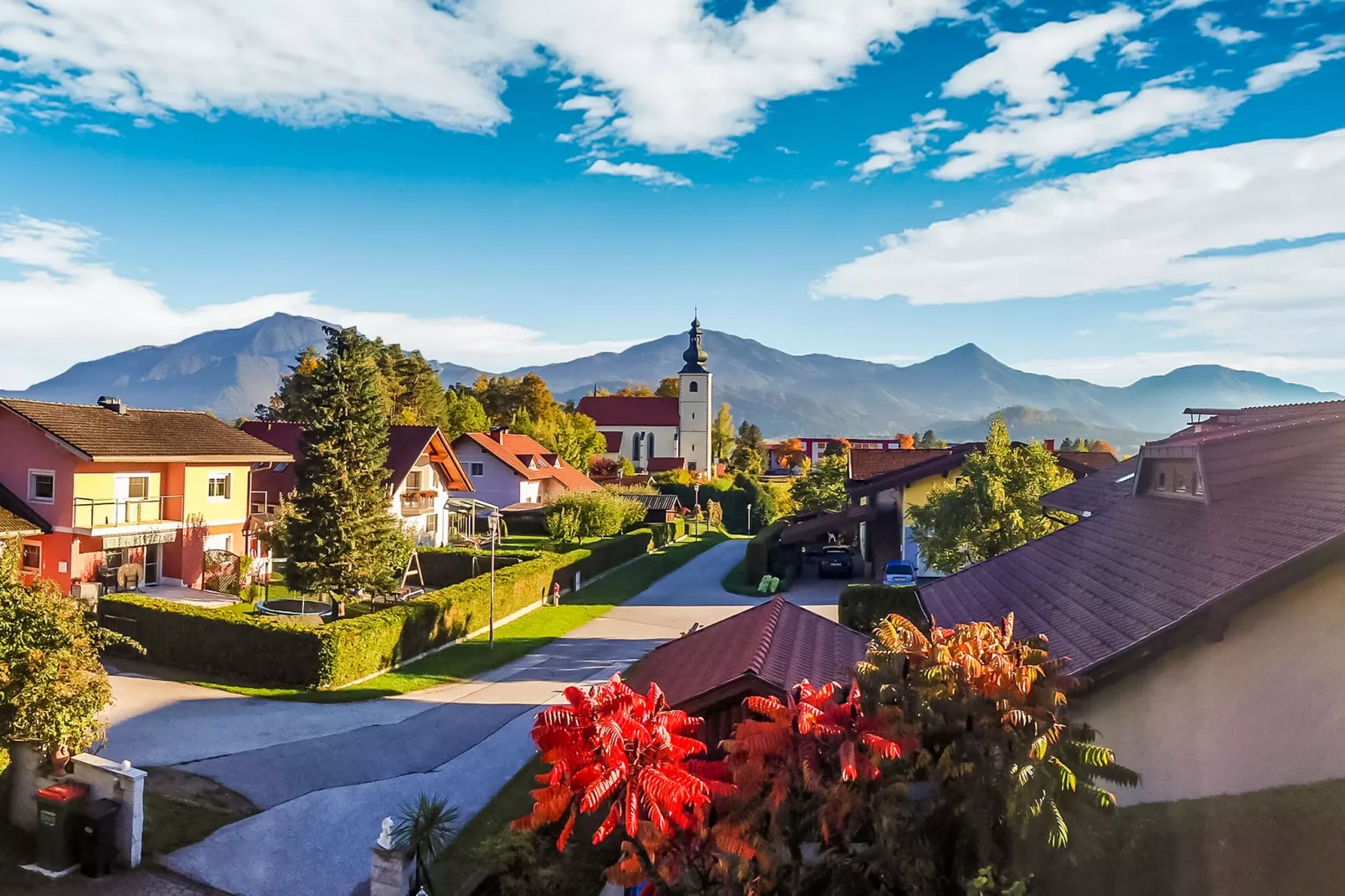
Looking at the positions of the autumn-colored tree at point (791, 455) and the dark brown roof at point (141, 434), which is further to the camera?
the autumn-colored tree at point (791, 455)

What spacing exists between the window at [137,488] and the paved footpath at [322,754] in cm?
1048

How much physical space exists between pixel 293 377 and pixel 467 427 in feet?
54.2

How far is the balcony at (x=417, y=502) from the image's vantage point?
40.6 m

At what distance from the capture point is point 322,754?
15.7 m

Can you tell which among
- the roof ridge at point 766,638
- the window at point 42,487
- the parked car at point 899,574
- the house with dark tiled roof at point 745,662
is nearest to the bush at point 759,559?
the parked car at point 899,574

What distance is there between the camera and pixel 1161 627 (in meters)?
8.71

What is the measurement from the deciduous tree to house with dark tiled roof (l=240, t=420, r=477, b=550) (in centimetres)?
2213

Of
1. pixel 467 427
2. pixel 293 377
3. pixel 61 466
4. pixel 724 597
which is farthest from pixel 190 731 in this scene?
pixel 467 427

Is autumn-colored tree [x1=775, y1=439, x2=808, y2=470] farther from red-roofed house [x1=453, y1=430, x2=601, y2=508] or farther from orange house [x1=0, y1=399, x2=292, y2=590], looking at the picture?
orange house [x1=0, y1=399, x2=292, y2=590]

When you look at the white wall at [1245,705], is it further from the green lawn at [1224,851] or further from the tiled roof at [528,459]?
the tiled roof at [528,459]

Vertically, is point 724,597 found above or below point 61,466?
below

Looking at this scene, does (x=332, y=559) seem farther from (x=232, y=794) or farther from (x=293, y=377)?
(x=293, y=377)

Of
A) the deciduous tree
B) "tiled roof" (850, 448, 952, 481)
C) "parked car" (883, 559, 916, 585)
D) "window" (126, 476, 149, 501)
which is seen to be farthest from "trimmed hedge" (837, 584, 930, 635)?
"window" (126, 476, 149, 501)

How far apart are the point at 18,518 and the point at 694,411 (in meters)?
88.2
